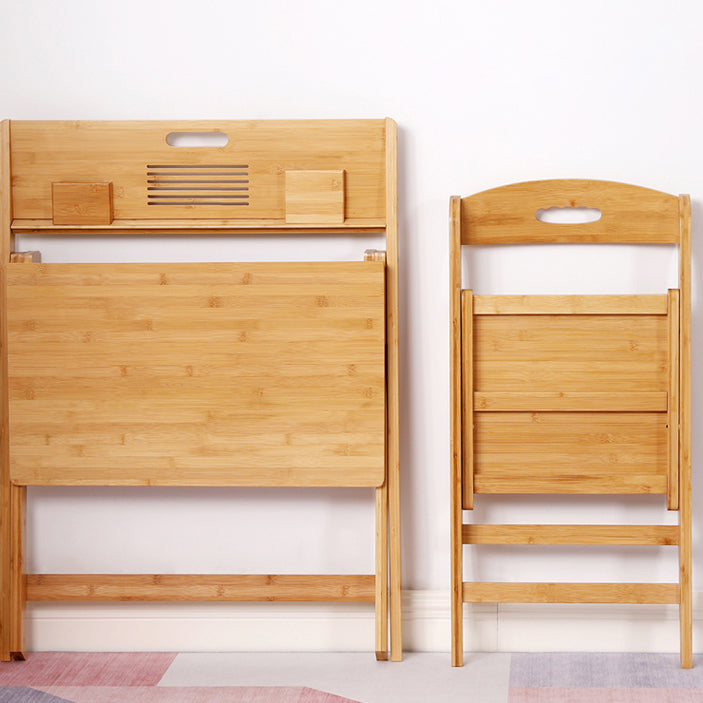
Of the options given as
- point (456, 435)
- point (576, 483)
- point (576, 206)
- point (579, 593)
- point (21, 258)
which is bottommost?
point (579, 593)

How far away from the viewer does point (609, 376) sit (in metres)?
1.97

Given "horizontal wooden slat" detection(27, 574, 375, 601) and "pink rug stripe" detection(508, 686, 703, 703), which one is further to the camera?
"horizontal wooden slat" detection(27, 574, 375, 601)

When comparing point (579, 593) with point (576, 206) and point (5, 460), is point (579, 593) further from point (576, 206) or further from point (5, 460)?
point (5, 460)

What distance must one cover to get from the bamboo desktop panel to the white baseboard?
9 centimetres

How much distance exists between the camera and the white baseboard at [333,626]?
6.79ft

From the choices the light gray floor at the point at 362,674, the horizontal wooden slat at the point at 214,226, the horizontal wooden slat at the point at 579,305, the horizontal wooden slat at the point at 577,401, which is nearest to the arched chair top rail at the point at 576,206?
the horizontal wooden slat at the point at 579,305

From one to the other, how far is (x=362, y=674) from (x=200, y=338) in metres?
0.89

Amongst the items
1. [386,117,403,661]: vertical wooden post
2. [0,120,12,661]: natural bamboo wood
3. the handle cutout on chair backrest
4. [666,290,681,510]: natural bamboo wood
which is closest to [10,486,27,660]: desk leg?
[0,120,12,661]: natural bamboo wood

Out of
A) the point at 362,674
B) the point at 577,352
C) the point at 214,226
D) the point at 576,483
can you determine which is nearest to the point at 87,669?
the point at 362,674

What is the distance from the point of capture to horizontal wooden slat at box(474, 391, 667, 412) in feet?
6.42

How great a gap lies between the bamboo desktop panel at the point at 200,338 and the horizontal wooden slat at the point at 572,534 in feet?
0.73

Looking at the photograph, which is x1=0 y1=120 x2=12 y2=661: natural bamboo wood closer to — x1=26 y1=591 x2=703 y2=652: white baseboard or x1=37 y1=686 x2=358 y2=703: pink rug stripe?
x1=26 y1=591 x2=703 y2=652: white baseboard

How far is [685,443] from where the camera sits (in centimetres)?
194

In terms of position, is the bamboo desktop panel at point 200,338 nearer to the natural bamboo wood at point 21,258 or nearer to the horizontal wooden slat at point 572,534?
the natural bamboo wood at point 21,258
